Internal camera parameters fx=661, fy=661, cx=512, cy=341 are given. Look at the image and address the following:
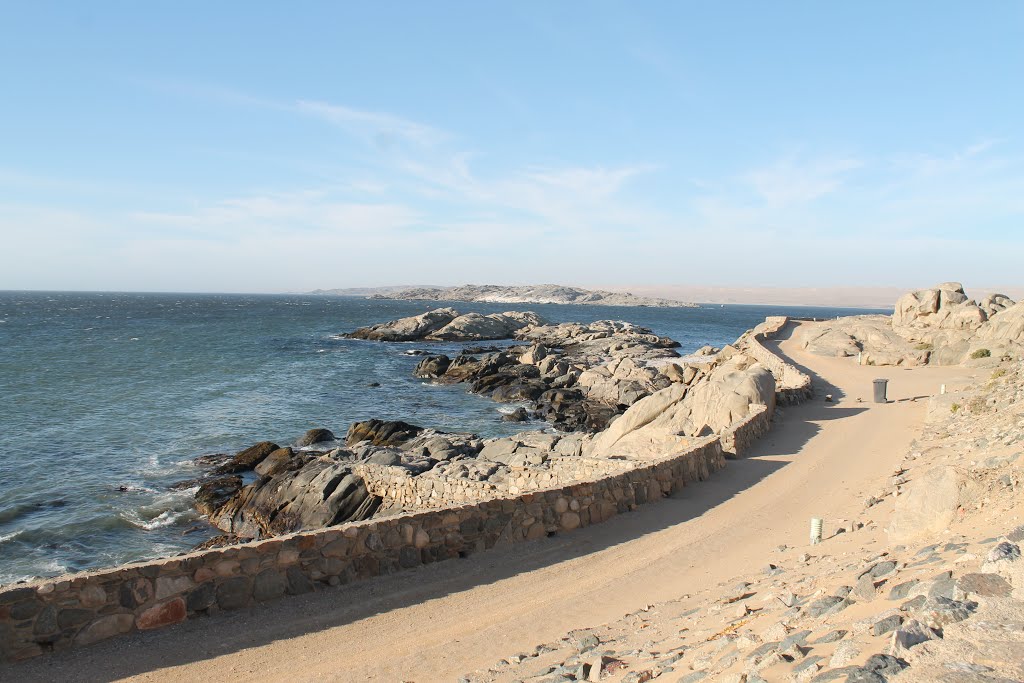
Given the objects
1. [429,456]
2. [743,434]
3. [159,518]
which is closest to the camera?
[743,434]

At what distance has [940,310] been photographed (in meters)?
39.7

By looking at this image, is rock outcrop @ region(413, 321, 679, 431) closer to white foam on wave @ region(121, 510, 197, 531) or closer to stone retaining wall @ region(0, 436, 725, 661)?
white foam on wave @ region(121, 510, 197, 531)

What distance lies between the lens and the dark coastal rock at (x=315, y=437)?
2669 centimetres

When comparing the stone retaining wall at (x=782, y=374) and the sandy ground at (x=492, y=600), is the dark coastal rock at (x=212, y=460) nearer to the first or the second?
the sandy ground at (x=492, y=600)

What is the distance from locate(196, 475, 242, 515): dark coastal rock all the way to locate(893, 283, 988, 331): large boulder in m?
38.2

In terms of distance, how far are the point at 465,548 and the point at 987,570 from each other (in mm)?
6344

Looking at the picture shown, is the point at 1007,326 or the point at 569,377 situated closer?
the point at 1007,326

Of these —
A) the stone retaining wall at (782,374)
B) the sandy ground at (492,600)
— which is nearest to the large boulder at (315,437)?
the stone retaining wall at (782,374)

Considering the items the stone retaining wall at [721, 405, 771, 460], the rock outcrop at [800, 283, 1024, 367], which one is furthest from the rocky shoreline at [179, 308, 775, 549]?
the rock outcrop at [800, 283, 1024, 367]

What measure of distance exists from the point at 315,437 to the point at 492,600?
792 inches

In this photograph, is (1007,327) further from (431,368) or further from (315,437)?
(431,368)

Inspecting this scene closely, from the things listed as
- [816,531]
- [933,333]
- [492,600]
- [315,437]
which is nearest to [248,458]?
[315,437]

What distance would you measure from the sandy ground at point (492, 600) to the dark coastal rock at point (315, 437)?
17751 mm

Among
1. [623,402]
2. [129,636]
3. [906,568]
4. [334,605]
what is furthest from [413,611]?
[623,402]
